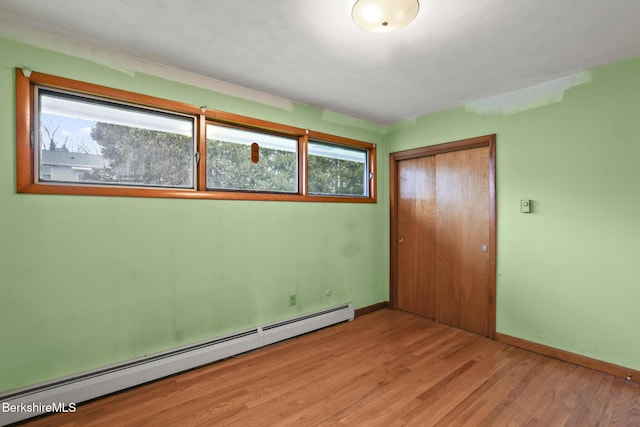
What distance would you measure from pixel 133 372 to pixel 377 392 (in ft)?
6.05

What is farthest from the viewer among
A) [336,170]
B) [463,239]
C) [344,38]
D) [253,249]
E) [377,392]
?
Answer: [336,170]

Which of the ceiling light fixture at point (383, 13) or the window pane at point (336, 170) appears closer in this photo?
the ceiling light fixture at point (383, 13)

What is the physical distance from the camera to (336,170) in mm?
3795

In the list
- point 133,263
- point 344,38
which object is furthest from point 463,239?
point 133,263

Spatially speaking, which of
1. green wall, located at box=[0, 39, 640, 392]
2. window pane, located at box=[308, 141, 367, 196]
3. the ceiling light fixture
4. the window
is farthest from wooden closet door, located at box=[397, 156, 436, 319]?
the ceiling light fixture

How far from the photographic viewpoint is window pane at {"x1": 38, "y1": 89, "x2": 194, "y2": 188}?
2.10m

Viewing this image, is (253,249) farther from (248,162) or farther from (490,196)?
(490,196)

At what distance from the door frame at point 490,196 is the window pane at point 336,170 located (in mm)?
419

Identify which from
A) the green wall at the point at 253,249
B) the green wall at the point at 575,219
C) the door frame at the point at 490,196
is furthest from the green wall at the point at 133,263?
the green wall at the point at 575,219

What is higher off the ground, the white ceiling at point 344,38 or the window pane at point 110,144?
the white ceiling at point 344,38

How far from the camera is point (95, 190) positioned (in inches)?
85.7

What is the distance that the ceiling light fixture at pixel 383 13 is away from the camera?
1.57 m

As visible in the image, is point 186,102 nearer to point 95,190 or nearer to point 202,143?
point 202,143

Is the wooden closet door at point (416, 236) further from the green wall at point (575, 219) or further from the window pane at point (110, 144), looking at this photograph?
the window pane at point (110, 144)
